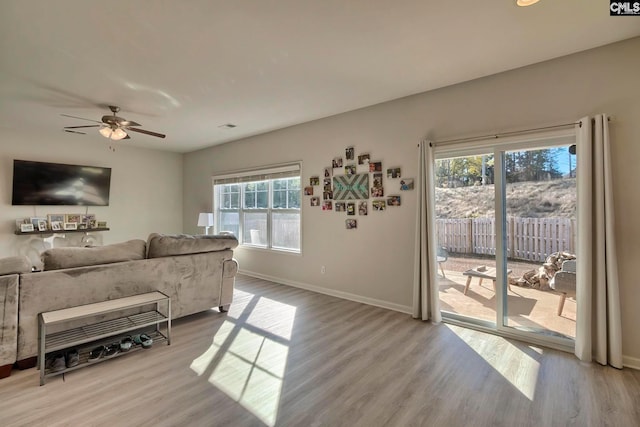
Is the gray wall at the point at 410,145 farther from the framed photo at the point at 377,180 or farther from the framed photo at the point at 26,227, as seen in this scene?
the framed photo at the point at 26,227

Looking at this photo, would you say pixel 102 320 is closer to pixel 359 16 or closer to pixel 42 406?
pixel 42 406

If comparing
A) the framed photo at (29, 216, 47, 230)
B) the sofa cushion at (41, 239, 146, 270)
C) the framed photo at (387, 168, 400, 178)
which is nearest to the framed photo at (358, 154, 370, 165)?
the framed photo at (387, 168, 400, 178)

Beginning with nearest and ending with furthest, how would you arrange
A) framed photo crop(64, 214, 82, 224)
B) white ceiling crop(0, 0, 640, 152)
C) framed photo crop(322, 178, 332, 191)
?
white ceiling crop(0, 0, 640, 152) → framed photo crop(322, 178, 332, 191) → framed photo crop(64, 214, 82, 224)

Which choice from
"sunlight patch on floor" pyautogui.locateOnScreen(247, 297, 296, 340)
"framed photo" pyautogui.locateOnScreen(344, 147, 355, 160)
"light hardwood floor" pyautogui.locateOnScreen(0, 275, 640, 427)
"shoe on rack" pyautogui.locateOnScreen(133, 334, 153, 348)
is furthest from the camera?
"framed photo" pyautogui.locateOnScreen(344, 147, 355, 160)

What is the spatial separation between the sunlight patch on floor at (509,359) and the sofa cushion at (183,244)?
9.09 feet

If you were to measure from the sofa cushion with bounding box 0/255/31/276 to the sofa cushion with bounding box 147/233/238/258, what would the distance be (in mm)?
934

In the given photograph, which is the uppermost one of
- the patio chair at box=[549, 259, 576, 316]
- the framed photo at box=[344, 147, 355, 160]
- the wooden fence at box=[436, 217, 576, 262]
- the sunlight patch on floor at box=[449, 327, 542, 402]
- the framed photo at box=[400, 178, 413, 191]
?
the framed photo at box=[344, 147, 355, 160]

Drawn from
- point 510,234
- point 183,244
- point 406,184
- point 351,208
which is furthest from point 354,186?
point 183,244

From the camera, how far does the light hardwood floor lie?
6.12ft

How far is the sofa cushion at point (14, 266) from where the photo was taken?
→ 235cm

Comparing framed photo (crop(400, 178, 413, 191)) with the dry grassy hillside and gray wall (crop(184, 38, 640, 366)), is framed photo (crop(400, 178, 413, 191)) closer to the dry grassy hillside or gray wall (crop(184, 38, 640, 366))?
gray wall (crop(184, 38, 640, 366))

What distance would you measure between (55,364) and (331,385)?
2.14m

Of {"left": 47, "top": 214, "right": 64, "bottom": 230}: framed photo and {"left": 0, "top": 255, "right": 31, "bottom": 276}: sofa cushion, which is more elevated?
{"left": 47, "top": 214, "right": 64, "bottom": 230}: framed photo

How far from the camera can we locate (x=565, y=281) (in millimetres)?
2869
